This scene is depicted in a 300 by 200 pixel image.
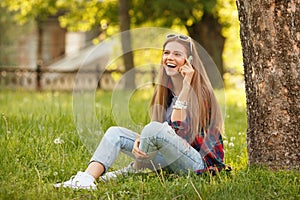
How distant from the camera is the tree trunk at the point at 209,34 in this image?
18.8 metres

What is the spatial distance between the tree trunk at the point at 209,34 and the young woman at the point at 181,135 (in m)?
14.5

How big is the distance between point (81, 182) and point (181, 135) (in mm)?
789

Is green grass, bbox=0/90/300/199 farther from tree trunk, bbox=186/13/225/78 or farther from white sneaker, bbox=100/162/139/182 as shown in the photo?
tree trunk, bbox=186/13/225/78

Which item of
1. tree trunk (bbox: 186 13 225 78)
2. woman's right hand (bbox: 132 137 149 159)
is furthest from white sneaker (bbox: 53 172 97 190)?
tree trunk (bbox: 186 13 225 78)

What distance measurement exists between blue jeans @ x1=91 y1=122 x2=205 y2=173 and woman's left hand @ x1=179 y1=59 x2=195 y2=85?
14.0 inches

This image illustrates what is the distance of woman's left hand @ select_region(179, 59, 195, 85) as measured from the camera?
13.7 feet

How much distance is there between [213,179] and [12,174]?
4.57 feet

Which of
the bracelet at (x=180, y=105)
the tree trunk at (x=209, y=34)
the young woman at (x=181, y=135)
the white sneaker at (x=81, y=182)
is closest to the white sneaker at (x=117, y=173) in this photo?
the young woman at (x=181, y=135)

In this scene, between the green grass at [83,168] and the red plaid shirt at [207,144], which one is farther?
the red plaid shirt at [207,144]

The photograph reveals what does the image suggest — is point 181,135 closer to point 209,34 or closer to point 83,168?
point 83,168

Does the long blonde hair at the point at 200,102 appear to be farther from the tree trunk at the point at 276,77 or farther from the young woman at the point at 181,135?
the tree trunk at the point at 276,77

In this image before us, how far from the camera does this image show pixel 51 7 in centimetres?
2094

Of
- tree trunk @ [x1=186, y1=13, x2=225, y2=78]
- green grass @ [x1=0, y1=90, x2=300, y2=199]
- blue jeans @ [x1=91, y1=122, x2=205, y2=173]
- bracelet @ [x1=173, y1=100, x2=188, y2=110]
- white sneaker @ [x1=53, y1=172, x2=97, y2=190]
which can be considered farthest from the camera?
tree trunk @ [x1=186, y1=13, x2=225, y2=78]

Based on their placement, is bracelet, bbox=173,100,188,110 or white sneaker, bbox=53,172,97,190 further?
bracelet, bbox=173,100,188,110
